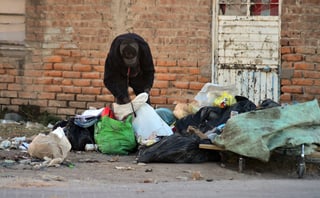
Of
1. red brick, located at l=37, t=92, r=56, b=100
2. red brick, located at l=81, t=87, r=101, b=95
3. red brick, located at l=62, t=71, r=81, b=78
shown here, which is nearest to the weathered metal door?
red brick, located at l=81, t=87, r=101, b=95

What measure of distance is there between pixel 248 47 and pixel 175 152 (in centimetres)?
351

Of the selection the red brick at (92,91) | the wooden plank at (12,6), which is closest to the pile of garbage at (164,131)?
the red brick at (92,91)

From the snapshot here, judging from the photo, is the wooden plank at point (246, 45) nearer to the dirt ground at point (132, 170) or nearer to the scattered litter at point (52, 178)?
the dirt ground at point (132, 170)

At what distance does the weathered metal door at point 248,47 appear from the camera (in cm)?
1099

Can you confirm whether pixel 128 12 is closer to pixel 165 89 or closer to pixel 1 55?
pixel 165 89

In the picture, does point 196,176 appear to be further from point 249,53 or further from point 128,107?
point 249,53

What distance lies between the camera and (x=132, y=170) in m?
7.66

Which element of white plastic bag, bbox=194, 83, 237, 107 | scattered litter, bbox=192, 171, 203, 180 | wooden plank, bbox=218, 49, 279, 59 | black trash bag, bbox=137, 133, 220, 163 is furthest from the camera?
wooden plank, bbox=218, 49, 279, 59

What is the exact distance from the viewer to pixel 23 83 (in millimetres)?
11859

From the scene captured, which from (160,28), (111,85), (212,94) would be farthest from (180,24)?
(111,85)

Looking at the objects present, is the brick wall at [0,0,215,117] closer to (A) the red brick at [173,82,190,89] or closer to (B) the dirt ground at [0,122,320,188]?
(A) the red brick at [173,82,190,89]

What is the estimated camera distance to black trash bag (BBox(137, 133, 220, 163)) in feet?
26.5

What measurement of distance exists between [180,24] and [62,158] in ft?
13.1

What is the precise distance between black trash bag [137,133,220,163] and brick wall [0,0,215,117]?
307 centimetres
